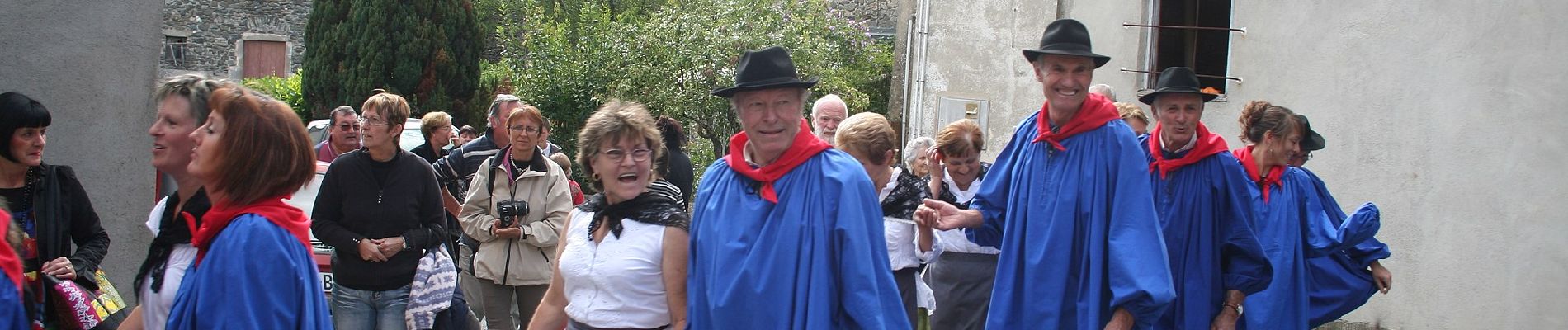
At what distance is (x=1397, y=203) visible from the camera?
9.19m

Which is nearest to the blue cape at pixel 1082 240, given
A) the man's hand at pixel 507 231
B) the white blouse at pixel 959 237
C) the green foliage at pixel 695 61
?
the white blouse at pixel 959 237

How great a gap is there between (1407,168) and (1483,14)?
1.16 metres

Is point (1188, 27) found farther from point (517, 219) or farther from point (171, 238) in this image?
point (171, 238)

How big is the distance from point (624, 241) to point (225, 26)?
31.8m

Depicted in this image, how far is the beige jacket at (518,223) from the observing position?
264 inches

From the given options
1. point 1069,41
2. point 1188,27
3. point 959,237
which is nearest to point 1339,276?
point 959,237

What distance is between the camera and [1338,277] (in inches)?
266

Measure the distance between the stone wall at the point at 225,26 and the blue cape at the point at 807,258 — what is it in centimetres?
3120

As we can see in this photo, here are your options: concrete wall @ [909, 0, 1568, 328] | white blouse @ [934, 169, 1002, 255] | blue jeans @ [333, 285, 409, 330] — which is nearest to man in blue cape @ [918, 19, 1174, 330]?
white blouse @ [934, 169, 1002, 255]

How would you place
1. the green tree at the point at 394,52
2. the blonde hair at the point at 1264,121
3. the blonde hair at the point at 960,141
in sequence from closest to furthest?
the blonde hair at the point at 960,141, the blonde hair at the point at 1264,121, the green tree at the point at 394,52

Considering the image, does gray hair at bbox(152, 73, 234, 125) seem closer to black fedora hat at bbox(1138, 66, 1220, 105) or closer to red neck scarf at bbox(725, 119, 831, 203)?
red neck scarf at bbox(725, 119, 831, 203)

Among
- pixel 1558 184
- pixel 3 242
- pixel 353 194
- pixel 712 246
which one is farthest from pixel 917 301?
pixel 1558 184

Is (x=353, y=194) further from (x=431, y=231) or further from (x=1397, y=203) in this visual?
(x=1397, y=203)

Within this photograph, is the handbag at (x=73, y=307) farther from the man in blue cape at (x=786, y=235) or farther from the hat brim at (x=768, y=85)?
the hat brim at (x=768, y=85)
